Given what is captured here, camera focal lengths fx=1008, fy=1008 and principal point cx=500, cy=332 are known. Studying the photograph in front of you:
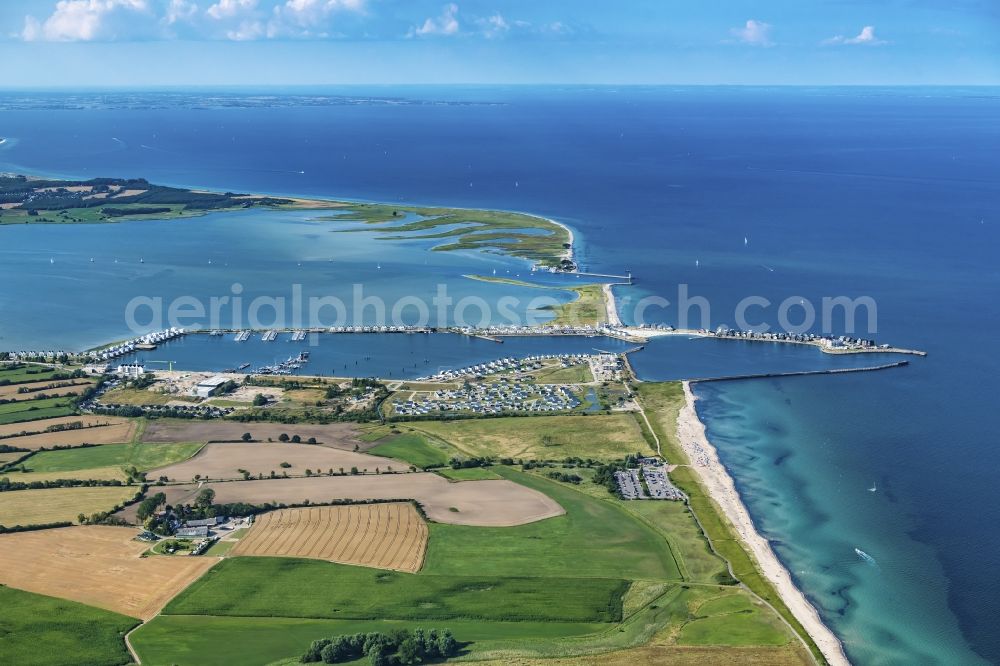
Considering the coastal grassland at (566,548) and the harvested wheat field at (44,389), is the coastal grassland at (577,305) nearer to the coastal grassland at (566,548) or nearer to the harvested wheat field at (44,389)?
the coastal grassland at (566,548)

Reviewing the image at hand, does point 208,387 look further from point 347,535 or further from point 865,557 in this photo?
point 865,557

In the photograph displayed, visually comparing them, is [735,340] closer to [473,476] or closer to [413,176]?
[473,476]

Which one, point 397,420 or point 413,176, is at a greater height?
point 413,176

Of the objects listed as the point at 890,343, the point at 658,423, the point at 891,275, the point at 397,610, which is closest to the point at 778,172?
the point at 891,275

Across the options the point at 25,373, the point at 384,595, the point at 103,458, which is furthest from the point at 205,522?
the point at 25,373

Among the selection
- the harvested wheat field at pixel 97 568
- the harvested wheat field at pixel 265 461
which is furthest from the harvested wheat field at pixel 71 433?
the harvested wheat field at pixel 97 568
